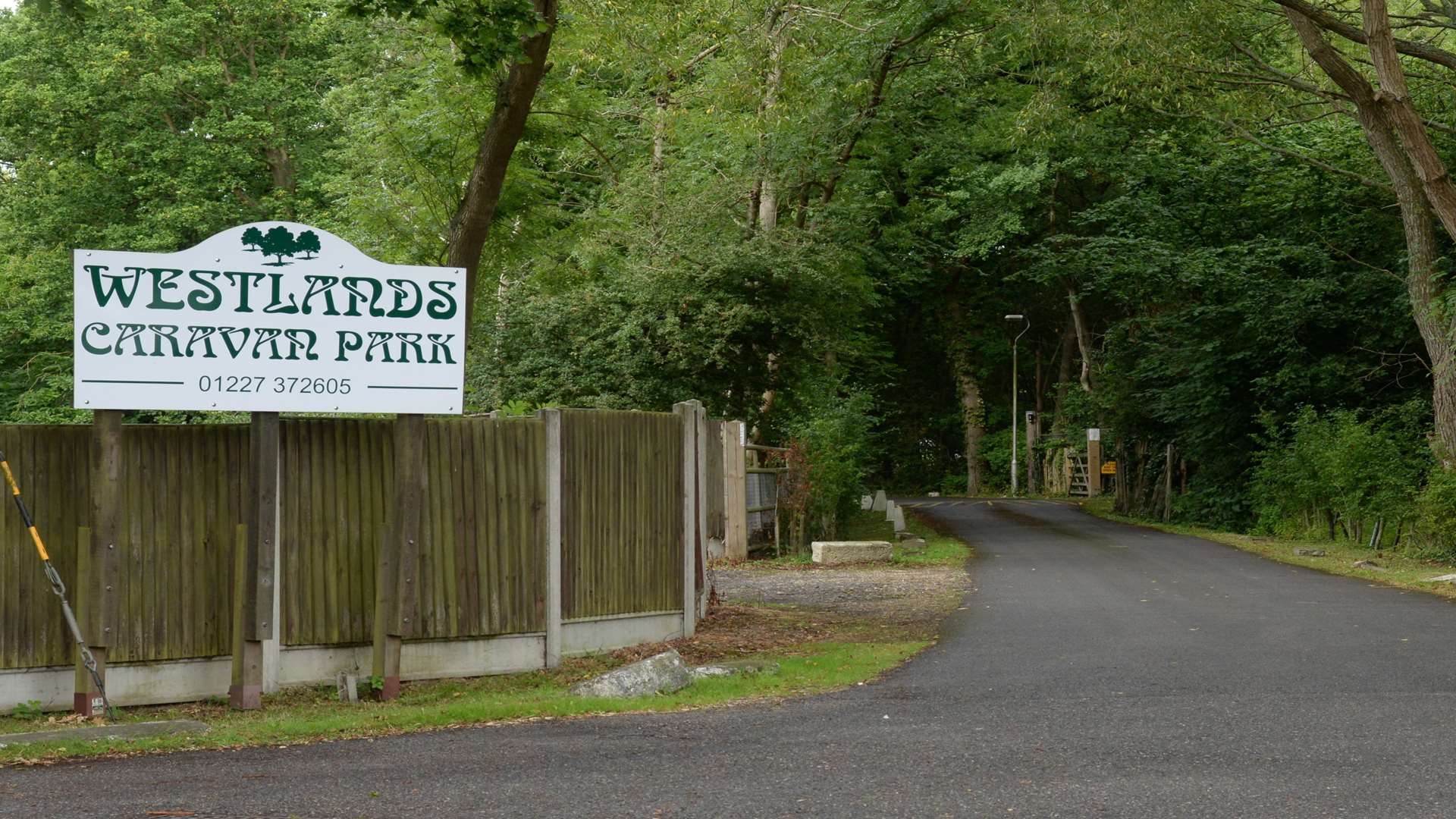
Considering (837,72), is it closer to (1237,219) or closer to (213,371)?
(1237,219)

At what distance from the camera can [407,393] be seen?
9.35 metres

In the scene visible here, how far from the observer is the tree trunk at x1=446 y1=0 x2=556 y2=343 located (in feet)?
43.9

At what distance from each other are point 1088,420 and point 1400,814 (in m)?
40.4

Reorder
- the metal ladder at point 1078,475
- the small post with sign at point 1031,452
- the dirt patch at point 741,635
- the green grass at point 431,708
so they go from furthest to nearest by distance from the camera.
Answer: the small post with sign at point 1031,452 → the metal ladder at point 1078,475 → the dirt patch at point 741,635 → the green grass at point 431,708

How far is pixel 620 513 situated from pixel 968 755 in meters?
4.71

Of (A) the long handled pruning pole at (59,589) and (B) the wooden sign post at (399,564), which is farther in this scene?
(B) the wooden sign post at (399,564)

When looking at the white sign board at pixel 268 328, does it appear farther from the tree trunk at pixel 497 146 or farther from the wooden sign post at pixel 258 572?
the tree trunk at pixel 497 146

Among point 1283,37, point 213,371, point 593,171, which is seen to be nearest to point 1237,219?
point 1283,37

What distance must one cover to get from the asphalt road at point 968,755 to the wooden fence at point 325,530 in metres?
1.83

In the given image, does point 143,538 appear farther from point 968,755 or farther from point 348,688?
point 968,755

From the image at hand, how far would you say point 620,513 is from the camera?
440 inches

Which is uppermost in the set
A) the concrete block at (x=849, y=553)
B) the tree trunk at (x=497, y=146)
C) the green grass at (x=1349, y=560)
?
the tree trunk at (x=497, y=146)

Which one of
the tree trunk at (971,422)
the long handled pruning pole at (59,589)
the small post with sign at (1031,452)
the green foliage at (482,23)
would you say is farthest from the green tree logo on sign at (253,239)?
the small post with sign at (1031,452)

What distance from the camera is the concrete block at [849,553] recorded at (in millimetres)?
20172
